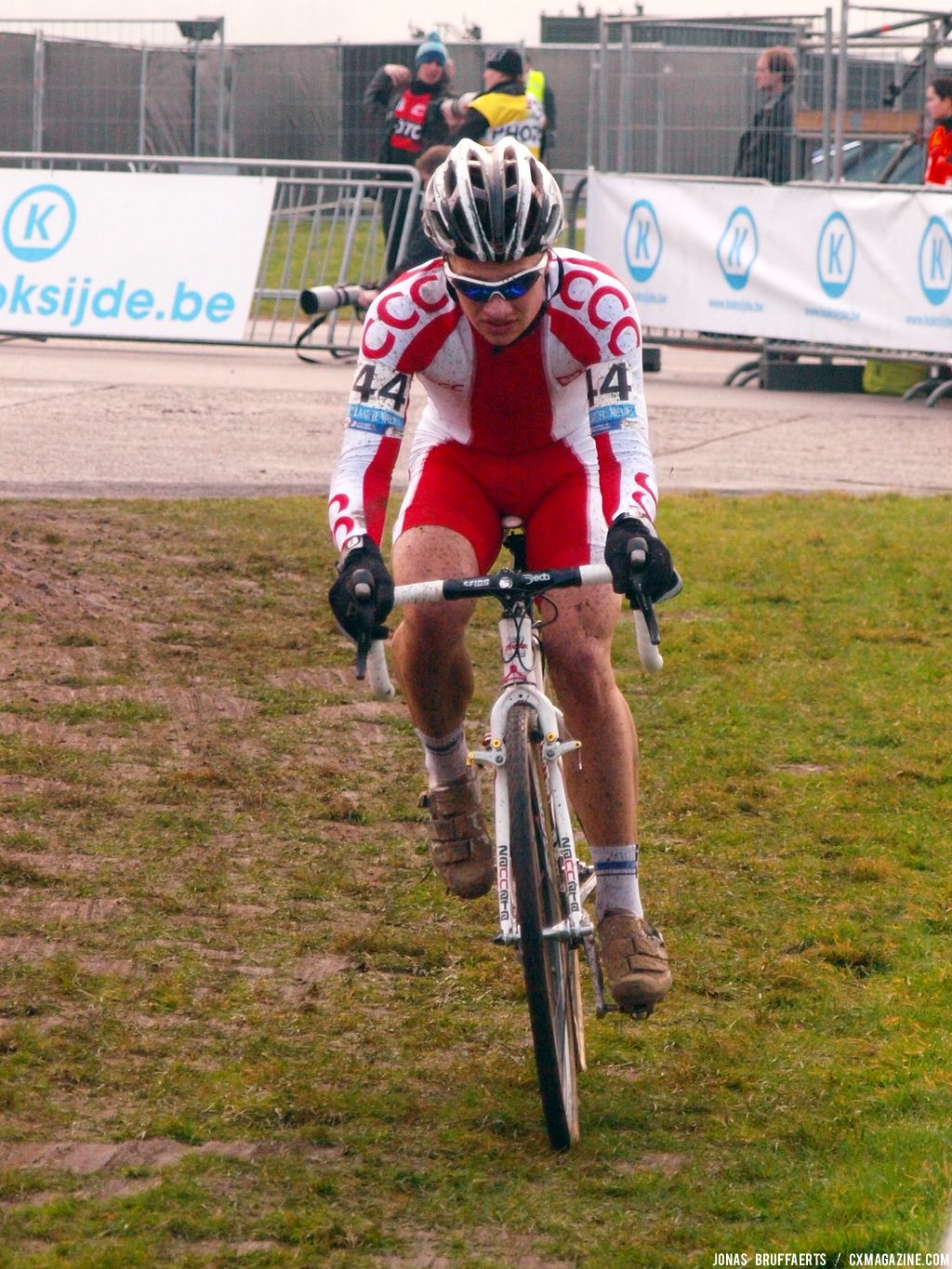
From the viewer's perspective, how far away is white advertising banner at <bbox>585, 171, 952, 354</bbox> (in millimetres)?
15258

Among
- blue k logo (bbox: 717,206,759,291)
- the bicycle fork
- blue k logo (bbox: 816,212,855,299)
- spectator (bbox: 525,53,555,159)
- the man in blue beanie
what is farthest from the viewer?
spectator (bbox: 525,53,555,159)

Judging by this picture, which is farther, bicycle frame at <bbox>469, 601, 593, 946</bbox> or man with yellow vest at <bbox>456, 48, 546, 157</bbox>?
man with yellow vest at <bbox>456, 48, 546, 157</bbox>

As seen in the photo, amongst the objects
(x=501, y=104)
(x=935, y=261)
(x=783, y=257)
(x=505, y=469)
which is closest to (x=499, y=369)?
(x=505, y=469)

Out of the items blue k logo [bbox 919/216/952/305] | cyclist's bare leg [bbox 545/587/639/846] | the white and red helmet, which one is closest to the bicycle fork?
cyclist's bare leg [bbox 545/587/639/846]

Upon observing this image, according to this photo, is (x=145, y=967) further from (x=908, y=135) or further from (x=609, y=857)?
(x=908, y=135)

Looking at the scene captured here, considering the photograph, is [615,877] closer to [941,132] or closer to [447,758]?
[447,758]

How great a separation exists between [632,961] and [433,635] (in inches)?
34.7

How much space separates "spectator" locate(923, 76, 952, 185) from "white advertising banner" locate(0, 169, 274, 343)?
18.9 ft

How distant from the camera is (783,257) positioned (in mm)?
16125

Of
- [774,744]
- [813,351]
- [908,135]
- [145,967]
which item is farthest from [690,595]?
[908,135]

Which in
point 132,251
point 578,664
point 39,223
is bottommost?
point 578,664

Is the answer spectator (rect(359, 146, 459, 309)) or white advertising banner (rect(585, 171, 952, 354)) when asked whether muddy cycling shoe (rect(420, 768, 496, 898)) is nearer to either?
spectator (rect(359, 146, 459, 309))

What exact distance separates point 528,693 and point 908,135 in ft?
46.5

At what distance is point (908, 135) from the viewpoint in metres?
17.0
